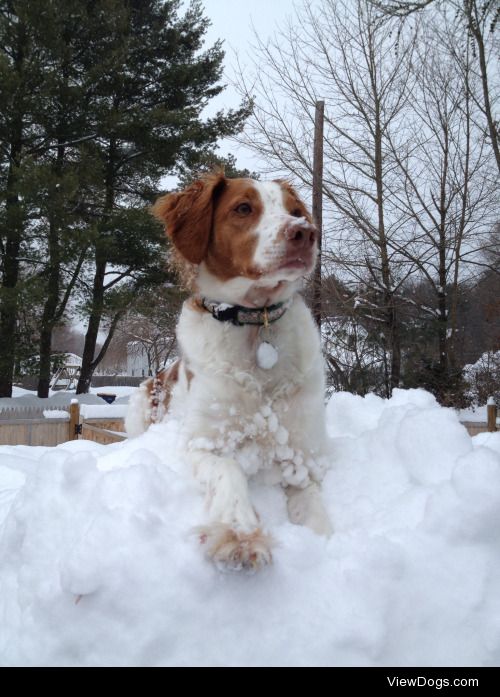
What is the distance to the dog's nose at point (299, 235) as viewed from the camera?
2.27 m

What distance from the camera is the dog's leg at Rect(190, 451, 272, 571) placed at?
1539 mm

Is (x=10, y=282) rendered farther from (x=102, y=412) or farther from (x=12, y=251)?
(x=102, y=412)

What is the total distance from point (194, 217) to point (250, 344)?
0.79 meters

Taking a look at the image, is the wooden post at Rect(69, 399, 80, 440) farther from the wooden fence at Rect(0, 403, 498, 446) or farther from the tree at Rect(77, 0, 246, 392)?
the tree at Rect(77, 0, 246, 392)

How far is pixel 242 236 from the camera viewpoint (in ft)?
8.25

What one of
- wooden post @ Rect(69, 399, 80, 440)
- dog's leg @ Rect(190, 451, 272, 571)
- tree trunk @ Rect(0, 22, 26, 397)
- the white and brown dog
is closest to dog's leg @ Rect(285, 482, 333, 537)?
the white and brown dog

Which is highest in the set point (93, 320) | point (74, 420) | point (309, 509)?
point (93, 320)

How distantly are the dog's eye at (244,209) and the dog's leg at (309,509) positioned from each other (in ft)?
4.48

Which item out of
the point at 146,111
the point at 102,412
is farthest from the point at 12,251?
the point at 102,412

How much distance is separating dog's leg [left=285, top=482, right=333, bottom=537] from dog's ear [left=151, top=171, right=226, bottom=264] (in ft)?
4.18
